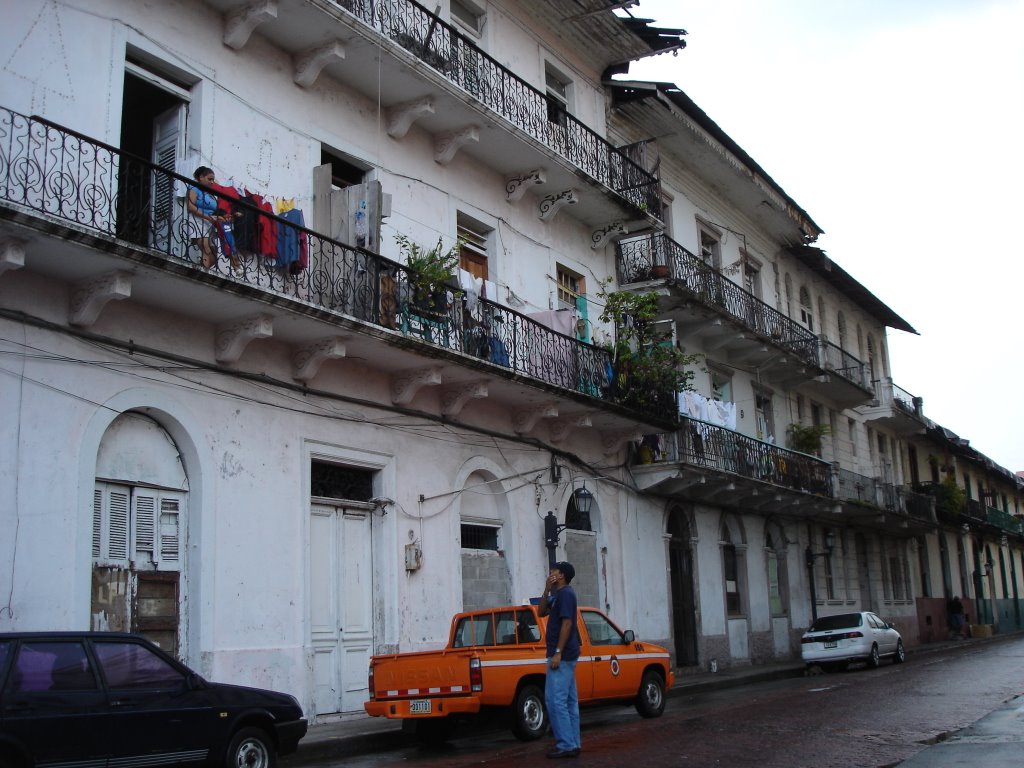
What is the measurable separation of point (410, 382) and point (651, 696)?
534 cm

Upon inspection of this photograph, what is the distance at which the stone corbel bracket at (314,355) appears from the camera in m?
13.4

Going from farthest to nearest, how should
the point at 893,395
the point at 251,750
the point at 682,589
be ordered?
the point at 893,395
the point at 682,589
the point at 251,750

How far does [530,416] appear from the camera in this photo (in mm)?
17750

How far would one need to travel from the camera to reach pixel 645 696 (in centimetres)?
1357

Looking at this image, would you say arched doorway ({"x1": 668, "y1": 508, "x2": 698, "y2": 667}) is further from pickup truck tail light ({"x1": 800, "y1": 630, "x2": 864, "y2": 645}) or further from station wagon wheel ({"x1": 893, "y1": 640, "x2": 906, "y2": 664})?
station wagon wheel ({"x1": 893, "y1": 640, "x2": 906, "y2": 664})

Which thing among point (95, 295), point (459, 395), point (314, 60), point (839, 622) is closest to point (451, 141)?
point (314, 60)

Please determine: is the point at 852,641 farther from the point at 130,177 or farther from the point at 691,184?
→ the point at 130,177

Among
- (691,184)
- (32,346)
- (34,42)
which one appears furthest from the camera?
(691,184)

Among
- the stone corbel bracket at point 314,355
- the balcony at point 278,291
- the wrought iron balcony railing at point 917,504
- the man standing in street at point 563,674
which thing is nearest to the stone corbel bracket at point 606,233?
the balcony at point 278,291

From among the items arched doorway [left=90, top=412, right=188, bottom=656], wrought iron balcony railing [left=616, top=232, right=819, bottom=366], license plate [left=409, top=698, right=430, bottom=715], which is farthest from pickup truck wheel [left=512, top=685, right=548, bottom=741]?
wrought iron balcony railing [left=616, top=232, right=819, bottom=366]

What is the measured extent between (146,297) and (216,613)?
358 cm

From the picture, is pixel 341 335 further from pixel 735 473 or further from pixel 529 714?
pixel 735 473

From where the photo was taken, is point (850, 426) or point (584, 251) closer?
point (584, 251)

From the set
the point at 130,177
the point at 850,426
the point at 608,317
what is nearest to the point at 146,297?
the point at 130,177
